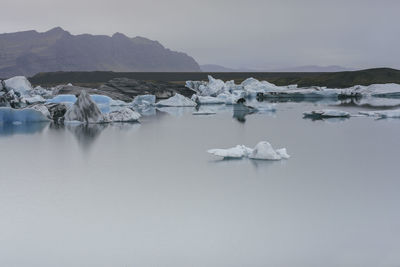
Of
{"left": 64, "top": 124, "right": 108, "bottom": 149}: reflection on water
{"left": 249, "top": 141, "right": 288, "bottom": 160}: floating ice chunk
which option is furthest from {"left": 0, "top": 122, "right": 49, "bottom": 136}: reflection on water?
{"left": 249, "top": 141, "right": 288, "bottom": 160}: floating ice chunk

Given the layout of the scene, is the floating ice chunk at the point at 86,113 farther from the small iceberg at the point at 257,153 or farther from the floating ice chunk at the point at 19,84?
the floating ice chunk at the point at 19,84

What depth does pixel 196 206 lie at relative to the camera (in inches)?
237

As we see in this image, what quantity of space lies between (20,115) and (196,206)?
13245 mm

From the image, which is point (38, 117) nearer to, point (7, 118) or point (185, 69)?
point (7, 118)

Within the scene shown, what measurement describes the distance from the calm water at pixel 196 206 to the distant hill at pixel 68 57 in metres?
154

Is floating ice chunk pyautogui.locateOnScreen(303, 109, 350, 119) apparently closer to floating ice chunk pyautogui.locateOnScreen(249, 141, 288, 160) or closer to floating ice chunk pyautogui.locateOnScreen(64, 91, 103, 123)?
floating ice chunk pyautogui.locateOnScreen(64, 91, 103, 123)

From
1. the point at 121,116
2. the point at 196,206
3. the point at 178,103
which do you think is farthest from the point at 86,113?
the point at 196,206

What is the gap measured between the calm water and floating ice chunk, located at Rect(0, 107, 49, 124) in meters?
5.66

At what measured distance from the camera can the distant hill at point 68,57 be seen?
16038 cm

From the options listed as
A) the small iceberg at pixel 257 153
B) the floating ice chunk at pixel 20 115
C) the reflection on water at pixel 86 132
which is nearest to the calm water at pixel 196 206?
the small iceberg at pixel 257 153

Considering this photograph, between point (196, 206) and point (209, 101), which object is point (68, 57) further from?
point (196, 206)

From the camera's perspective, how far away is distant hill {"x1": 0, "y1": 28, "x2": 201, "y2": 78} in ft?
526

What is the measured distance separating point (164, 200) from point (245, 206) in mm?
1092

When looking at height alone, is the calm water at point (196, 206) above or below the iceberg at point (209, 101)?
above
